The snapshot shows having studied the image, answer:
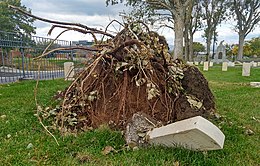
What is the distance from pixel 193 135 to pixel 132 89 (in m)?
1.29

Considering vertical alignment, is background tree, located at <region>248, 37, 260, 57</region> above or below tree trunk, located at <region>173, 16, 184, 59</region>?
above

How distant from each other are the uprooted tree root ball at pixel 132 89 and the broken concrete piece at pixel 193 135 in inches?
23.6

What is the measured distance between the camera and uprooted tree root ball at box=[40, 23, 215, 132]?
2.85 metres

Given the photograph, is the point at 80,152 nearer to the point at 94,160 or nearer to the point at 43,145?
the point at 94,160

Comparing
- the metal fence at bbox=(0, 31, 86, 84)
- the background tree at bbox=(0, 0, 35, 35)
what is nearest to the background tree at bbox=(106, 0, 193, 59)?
the metal fence at bbox=(0, 31, 86, 84)

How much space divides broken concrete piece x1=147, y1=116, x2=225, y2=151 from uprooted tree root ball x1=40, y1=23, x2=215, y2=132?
0.60m

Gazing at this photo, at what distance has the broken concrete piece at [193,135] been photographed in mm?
1838

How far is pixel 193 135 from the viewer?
1896 millimetres

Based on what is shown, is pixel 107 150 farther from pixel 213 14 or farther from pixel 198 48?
pixel 198 48

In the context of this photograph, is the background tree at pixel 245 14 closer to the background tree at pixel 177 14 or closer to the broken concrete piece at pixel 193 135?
the background tree at pixel 177 14

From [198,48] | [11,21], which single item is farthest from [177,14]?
[198,48]

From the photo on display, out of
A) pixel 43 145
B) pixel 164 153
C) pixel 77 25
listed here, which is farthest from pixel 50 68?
pixel 164 153

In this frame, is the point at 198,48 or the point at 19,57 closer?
the point at 19,57

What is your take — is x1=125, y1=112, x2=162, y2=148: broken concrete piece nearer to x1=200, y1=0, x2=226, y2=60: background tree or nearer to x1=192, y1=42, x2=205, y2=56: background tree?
x1=200, y1=0, x2=226, y2=60: background tree
